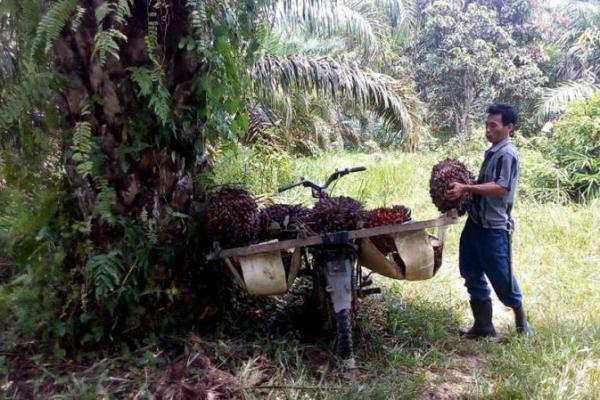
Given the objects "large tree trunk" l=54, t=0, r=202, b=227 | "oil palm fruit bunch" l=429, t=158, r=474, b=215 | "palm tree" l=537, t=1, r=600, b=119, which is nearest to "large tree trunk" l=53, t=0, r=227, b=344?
"large tree trunk" l=54, t=0, r=202, b=227

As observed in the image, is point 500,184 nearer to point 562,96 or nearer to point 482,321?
point 482,321

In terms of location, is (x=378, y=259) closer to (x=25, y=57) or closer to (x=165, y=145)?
(x=165, y=145)

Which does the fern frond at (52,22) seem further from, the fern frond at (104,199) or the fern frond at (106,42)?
the fern frond at (104,199)

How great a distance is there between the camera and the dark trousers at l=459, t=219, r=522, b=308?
3.56 metres

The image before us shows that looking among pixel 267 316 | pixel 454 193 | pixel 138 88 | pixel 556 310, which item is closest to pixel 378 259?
pixel 454 193

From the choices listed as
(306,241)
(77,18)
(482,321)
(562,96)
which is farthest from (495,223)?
(562,96)

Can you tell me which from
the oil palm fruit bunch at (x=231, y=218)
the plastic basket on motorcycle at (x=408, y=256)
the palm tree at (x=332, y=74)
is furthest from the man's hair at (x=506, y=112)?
the palm tree at (x=332, y=74)

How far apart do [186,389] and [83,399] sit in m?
0.49

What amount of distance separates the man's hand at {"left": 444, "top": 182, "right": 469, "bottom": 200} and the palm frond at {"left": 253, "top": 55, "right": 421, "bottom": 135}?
5.03 m

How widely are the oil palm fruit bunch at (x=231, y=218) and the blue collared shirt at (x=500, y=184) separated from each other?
155 cm

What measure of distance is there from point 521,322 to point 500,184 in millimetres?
1041

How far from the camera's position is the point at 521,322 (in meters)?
3.74

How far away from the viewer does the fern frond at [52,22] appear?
2416 mm

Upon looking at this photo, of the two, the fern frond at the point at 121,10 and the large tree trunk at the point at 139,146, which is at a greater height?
the fern frond at the point at 121,10
